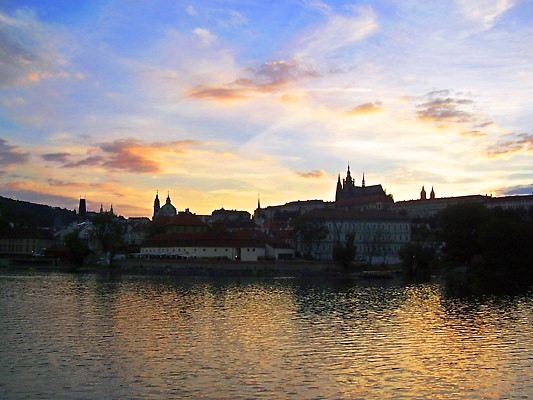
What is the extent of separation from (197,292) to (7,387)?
127ft

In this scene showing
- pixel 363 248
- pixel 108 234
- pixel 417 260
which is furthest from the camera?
pixel 363 248

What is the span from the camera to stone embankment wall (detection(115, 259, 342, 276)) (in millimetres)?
97062

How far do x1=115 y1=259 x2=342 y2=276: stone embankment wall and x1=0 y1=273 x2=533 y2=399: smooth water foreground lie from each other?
50678 millimetres

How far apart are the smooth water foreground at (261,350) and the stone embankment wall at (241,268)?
50678mm

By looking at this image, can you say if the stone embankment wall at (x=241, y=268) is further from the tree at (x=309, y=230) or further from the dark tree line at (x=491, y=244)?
the dark tree line at (x=491, y=244)

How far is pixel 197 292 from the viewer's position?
58375mm

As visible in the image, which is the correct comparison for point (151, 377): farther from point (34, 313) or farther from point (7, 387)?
point (34, 313)

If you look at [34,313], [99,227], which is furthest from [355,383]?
[99,227]

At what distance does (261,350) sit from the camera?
26406mm

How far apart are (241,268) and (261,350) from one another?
72.7 meters

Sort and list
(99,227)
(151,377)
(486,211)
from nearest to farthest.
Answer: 1. (151,377)
2. (486,211)
3. (99,227)

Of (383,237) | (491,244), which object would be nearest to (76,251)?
(383,237)

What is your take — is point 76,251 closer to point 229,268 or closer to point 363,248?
point 229,268

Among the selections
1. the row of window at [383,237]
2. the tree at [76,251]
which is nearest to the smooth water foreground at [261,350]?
the tree at [76,251]
